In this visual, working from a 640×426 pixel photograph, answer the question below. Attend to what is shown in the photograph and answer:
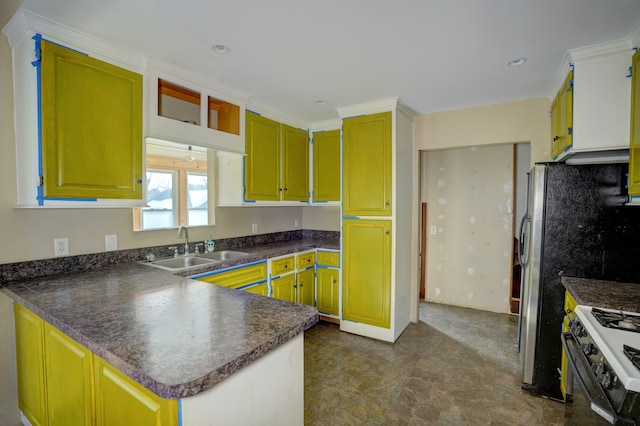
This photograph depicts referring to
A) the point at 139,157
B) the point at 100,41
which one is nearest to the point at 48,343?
the point at 139,157

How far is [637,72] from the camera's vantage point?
168 cm

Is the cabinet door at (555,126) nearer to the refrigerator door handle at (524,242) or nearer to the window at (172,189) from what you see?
the refrigerator door handle at (524,242)

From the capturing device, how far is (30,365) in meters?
1.67

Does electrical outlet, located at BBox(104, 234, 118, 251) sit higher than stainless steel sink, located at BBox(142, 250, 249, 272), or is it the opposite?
electrical outlet, located at BBox(104, 234, 118, 251)

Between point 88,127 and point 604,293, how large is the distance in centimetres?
323

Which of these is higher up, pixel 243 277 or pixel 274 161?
pixel 274 161

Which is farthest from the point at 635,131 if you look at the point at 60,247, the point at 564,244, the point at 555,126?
the point at 60,247

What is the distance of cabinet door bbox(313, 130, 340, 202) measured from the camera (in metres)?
3.65

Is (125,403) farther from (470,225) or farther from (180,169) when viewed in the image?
(470,225)

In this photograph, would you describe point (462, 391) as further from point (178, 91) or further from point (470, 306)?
point (178, 91)

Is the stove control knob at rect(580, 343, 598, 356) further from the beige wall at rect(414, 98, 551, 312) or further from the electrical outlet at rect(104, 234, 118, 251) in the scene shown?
the electrical outlet at rect(104, 234, 118, 251)

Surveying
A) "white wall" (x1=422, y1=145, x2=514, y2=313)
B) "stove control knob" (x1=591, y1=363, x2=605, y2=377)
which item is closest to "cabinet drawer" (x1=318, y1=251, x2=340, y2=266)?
"white wall" (x1=422, y1=145, x2=514, y2=313)

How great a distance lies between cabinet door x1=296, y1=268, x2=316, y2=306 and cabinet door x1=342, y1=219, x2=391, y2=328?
1.39ft

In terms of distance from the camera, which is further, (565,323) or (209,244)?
(209,244)
